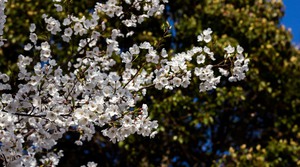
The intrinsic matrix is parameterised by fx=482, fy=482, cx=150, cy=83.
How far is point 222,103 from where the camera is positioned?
9.87 metres

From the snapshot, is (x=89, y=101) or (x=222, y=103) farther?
(x=222, y=103)

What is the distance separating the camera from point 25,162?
15.6 feet

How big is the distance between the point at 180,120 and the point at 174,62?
515 cm

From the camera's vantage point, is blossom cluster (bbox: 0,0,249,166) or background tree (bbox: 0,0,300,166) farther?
background tree (bbox: 0,0,300,166)

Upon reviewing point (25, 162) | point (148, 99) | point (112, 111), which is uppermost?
point (148, 99)

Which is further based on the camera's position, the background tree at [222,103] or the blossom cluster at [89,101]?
the background tree at [222,103]

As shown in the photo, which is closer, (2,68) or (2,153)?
(2,153)

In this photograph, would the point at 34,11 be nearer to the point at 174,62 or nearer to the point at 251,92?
the point at 251,92

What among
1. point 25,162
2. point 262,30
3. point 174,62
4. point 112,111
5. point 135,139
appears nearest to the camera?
point 112,111

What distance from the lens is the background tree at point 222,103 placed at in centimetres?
911

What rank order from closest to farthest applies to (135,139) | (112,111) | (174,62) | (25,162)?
(112,111), (174,62), (25,162), (135,139)

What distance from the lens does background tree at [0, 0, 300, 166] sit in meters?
9.11

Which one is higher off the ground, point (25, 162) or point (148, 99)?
point (148, 99)

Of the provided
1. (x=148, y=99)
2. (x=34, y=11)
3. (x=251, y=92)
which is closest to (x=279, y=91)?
(x=251, y=92)
